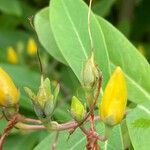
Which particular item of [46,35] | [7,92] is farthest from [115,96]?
[46,35]

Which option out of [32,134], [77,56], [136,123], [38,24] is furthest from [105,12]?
[136,123]

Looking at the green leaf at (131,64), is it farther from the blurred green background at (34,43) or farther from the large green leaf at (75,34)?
the blurred green background at (34,43)

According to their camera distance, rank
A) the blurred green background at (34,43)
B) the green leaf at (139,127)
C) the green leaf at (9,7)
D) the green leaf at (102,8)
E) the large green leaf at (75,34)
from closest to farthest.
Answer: the green leaf at (139,127) < the large green leaf at (75,34) < the blurred green background at (34,43) < the green leaf at (9,7) < the green leaf at (102,8)

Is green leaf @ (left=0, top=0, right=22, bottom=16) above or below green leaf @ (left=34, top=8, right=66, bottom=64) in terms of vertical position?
below

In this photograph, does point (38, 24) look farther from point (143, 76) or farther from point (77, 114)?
point (77, 114)

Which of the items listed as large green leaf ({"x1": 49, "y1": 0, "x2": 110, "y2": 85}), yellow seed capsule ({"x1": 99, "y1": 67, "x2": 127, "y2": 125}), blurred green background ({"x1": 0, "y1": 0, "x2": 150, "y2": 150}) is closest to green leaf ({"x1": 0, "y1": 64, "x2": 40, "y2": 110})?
blurred green background ({"x1": 0, "y1": 0, "x2": 150, "y2": 150})

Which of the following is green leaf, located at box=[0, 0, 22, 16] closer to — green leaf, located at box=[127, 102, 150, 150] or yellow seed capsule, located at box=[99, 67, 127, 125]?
green leaf, located at box=[127, 102, 150, 150]

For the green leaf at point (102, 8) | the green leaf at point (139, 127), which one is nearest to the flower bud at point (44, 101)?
the green leaf at point (139, 127)

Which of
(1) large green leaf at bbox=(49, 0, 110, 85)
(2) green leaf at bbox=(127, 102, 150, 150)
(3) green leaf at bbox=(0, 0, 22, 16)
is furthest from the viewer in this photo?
(3) green leaf at bbox=(0, 0, 22, 16)
